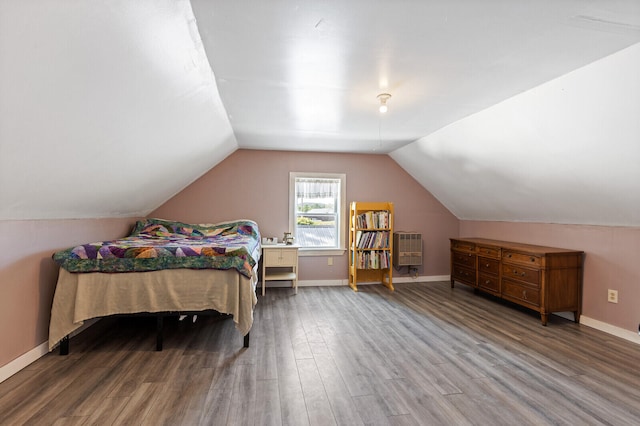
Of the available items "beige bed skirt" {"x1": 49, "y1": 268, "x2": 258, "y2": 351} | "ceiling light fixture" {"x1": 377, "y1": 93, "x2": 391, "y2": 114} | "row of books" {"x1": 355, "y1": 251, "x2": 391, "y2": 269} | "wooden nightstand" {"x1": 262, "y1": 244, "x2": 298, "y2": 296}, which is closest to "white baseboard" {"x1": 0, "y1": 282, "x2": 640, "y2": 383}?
"beige bed skirt" {"x1": 49, "y1": 268, "x2": 258, "y2": 351}

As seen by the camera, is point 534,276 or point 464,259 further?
point 464,259

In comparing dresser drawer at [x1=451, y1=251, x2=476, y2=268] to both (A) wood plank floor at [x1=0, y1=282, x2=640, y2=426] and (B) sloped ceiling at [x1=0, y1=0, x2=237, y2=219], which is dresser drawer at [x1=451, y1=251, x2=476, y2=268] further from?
(B) sloped ceiling at [x1=0, y1=0, x2=237, y2=219]

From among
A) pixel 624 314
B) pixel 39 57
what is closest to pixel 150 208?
pixel 39 57

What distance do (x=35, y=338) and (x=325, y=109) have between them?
309 cm

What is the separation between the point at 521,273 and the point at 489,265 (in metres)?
0.55

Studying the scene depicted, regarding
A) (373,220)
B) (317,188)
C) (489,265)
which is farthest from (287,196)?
(489,265)

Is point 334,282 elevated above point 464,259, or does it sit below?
below

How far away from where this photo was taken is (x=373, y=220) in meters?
4.99

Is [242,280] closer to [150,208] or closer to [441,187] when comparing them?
[150,208]

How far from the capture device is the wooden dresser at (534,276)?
3418mm

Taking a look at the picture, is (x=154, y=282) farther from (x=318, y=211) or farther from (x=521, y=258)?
(x=521, y=258)

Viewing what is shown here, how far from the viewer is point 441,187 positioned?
513 cm

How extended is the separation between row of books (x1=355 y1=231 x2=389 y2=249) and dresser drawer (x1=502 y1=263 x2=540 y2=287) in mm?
1664

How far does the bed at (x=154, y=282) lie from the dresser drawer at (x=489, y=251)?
123 inches
